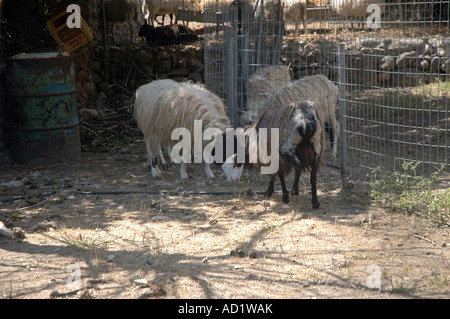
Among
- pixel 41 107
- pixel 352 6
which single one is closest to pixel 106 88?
pixel 41 107

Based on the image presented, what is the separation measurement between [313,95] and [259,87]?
1010mm

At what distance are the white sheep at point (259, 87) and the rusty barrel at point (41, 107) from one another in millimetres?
2571

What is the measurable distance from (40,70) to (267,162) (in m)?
3.63

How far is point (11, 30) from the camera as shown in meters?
8.30

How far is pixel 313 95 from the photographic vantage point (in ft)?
22.5

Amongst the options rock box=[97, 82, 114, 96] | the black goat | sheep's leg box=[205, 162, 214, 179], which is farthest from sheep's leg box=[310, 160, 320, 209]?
the black goat

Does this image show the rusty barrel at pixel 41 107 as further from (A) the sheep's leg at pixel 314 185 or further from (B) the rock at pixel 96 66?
(A) the sheep's leg at pixel 314 185

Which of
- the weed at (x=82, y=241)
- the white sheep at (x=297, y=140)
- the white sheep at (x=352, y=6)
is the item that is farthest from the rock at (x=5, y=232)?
the white sheep at (x=352, y=6)

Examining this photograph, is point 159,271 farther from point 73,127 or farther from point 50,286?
point 73,127

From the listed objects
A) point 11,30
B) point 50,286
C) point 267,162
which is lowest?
point 50,286

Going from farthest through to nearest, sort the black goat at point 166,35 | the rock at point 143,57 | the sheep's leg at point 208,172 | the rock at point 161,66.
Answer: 1. the black goat at point 166,35
2. the rock at point 161,66
3. the rock at point 143,57
4. the sheep's leg at point 208,172

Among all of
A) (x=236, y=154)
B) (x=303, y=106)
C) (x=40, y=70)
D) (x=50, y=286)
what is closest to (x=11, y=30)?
(x=40, y=70)

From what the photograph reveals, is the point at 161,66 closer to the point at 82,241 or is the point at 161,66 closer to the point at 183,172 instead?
the point at 183,172

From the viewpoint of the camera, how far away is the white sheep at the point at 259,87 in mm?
7203
